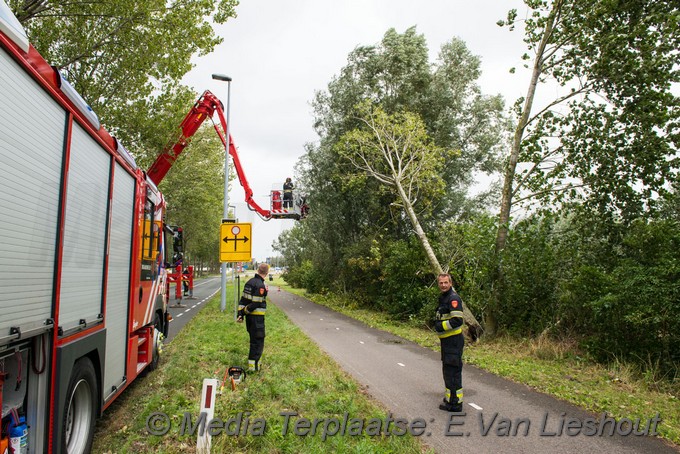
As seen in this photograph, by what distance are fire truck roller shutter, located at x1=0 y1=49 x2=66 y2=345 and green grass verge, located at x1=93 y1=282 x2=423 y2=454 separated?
7.43 feet

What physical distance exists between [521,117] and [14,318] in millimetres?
11677

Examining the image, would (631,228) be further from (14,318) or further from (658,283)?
(14,318)

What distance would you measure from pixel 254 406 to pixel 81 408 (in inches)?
86.1

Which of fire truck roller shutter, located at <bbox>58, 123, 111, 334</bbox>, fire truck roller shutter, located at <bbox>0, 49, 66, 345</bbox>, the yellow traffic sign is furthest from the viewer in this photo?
the yellow traffic sign

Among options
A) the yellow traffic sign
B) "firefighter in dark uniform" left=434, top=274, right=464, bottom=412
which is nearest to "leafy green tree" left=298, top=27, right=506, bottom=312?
the yellow traffic sign

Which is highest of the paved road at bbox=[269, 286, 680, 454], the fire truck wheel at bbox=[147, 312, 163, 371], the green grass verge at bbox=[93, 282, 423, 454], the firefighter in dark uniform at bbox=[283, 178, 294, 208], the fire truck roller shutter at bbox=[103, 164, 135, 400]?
the firefighter in dark uniform at bbox=[283, 178, 294, 208]

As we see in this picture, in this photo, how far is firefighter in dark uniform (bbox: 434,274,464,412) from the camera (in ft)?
19.7

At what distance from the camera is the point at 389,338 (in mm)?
12812

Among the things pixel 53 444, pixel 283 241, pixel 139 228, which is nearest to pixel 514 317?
pixel 139 228

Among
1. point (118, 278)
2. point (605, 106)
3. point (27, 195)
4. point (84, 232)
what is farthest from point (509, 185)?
point (27, 195)

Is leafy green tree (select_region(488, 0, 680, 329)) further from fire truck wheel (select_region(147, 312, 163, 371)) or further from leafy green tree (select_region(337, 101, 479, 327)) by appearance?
fire truck wheel (select_region(147, 312, 163, 371))

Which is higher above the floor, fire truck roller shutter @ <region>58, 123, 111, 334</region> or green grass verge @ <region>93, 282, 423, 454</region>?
fire truck roller shutter @ <region>58, 123, 111, 334</region>

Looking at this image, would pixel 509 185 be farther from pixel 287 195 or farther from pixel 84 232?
pixel 84 232

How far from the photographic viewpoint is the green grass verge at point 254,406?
4629mm
